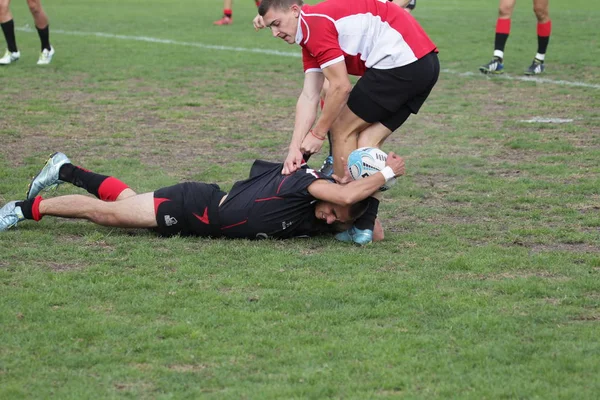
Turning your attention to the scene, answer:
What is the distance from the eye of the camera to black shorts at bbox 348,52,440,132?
676 cm

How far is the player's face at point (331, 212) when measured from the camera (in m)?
6.34

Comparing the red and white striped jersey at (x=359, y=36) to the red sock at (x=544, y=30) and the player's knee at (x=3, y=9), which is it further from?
the player's knee at (x=3, y=9)

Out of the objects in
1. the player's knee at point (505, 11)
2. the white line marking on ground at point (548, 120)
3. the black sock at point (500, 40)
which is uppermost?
the player's knee at point (505, 11)

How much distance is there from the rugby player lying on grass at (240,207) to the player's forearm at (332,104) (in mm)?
295

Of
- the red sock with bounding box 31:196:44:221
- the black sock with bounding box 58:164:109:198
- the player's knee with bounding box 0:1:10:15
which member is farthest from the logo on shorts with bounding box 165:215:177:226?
the player's knee with bounding box 0:1:10:15

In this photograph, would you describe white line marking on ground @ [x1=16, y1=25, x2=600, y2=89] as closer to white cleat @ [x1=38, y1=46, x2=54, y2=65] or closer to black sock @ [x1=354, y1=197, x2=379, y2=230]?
white cleat @ [x1=38, y1=46, x2=54, y2=65]

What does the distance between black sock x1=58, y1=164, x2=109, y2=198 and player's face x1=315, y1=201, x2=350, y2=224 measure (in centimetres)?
171

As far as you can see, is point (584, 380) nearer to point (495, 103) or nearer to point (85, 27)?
point (495, 103)

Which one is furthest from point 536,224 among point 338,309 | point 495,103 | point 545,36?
point 545,36

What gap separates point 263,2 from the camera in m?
6.40

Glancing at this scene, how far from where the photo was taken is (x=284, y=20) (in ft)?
20.9

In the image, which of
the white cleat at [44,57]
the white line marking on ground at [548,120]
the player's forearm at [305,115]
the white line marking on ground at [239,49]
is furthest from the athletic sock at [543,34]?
the player's forearm at [305,115]

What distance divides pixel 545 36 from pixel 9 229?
9.38 meters

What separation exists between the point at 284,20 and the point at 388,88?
942mm
